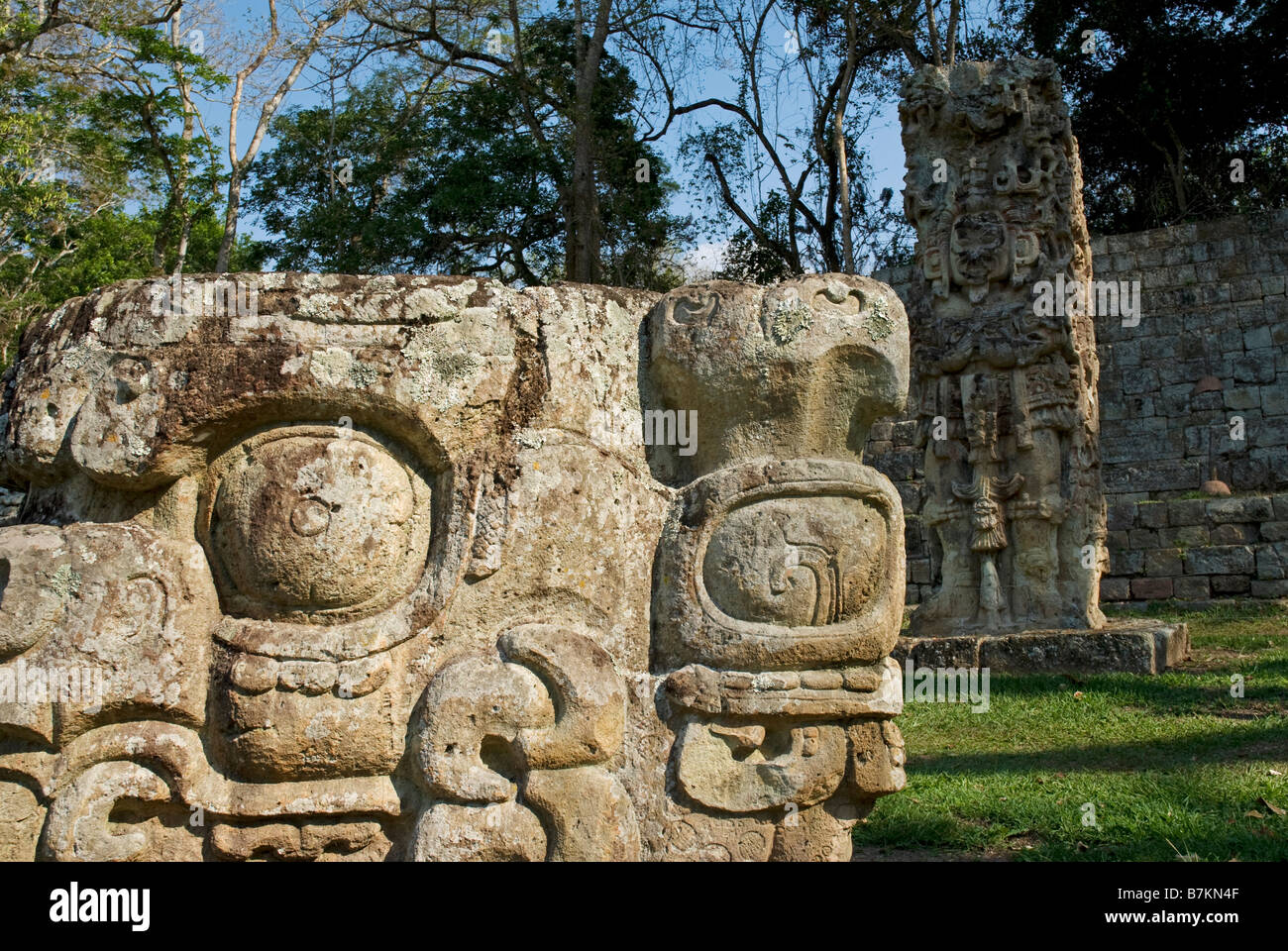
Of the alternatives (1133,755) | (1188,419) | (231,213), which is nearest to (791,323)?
(1133,755)

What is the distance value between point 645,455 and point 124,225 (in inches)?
684

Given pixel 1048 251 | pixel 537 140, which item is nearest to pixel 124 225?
pixel 537 140

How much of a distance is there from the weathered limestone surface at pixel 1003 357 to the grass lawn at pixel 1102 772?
3.07 feet

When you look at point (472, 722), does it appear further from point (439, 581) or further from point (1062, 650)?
point (1062, 650)

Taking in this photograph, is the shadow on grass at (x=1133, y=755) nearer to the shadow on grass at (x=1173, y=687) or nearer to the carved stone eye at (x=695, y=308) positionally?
the shadow on grass at (x=1173, y=687)

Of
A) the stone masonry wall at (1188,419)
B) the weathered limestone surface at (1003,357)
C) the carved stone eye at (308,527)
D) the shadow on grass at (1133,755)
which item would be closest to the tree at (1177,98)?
the stone masonry wall at (1188,419)

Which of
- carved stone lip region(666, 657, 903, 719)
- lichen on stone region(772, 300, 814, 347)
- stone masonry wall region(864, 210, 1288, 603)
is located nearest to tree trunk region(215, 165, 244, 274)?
stone masonry wall region(864, 210, 1288, 603)

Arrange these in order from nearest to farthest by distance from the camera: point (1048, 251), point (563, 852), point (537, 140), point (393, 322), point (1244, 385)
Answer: point (563, 852), point (393, 322), point (1048, 251), point (1244, 385), point (537, 140)

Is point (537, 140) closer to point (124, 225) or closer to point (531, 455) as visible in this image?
point (124, 225)

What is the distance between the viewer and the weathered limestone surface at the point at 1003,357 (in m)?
7.76

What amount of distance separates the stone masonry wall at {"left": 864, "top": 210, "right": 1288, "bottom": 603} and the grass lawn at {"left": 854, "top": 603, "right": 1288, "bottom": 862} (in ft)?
14.1

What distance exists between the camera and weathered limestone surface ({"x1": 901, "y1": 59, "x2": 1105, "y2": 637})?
25.5 ft

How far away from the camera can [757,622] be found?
2867 millimetres
